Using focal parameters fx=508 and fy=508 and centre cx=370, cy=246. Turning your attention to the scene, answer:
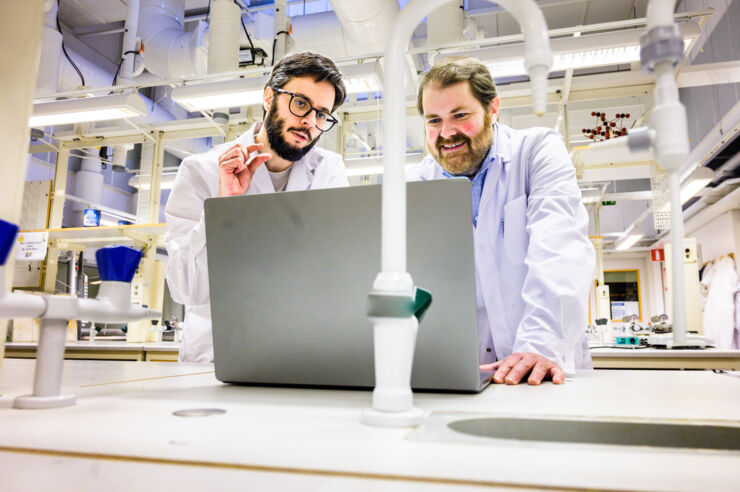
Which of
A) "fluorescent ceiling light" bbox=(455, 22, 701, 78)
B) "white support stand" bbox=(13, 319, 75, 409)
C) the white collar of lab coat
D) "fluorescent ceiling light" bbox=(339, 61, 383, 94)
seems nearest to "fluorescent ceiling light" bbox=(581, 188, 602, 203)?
"fluorescent ceiling light" bbox=(455, 22, 701, 78)

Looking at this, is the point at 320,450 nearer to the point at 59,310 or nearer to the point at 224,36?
the point at 59,310

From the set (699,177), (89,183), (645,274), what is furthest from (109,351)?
(645,274)

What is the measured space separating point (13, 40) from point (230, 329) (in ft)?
1.60

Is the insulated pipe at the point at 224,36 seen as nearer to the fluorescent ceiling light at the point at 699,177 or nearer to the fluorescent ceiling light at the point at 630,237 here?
the fluorescent ceiling light at the point at 699,177

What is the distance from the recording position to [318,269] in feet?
2.43

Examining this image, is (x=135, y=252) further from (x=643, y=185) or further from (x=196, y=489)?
(x=643, y=185)

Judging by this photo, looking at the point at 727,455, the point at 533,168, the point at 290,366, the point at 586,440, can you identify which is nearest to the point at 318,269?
the point at 290,366

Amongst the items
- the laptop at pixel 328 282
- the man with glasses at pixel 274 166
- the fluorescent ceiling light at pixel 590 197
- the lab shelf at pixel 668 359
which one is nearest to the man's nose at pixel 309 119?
the man with glasses at pixel 274 166

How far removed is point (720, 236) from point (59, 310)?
934cm

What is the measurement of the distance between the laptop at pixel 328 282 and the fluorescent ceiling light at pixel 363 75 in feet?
8.97

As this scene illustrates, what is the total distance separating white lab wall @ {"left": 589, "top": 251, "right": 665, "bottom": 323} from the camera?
1120 centimetres

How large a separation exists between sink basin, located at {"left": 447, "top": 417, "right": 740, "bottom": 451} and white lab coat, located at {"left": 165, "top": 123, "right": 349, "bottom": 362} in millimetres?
834

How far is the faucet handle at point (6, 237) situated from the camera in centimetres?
46

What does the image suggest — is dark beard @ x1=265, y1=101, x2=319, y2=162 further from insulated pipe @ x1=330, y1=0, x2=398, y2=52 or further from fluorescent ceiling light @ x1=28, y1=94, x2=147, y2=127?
fluorescent ceiling light @ x1=28, y1=94, x2=147, y2=127
